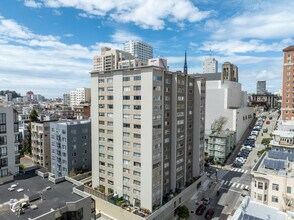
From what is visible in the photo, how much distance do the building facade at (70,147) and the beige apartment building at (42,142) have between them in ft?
21.9

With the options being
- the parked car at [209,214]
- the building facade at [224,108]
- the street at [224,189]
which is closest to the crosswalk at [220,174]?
the street at [224,189]

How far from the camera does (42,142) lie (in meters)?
73.7

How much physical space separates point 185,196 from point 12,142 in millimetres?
44264

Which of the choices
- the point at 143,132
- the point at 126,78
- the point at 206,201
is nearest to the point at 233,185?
the point at 206,201

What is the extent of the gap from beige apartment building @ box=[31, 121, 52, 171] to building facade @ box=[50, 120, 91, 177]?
6683mm

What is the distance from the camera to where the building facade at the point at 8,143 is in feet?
149

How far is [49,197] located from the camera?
34.3 metres

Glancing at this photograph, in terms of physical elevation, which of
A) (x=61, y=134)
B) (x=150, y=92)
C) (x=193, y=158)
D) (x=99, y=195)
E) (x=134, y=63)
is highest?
(x=134, y=63)

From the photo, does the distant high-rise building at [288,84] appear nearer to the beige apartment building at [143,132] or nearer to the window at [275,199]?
the beige apartment building at [143,132]

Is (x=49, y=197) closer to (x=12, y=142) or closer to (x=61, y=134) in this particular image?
(x=12, y=142)

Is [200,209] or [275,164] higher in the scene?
[275,164]

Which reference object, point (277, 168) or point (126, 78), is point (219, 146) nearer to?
point (277, 168)

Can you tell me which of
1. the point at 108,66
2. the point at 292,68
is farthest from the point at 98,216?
the point at 108,66

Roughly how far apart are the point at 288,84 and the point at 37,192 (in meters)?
114
